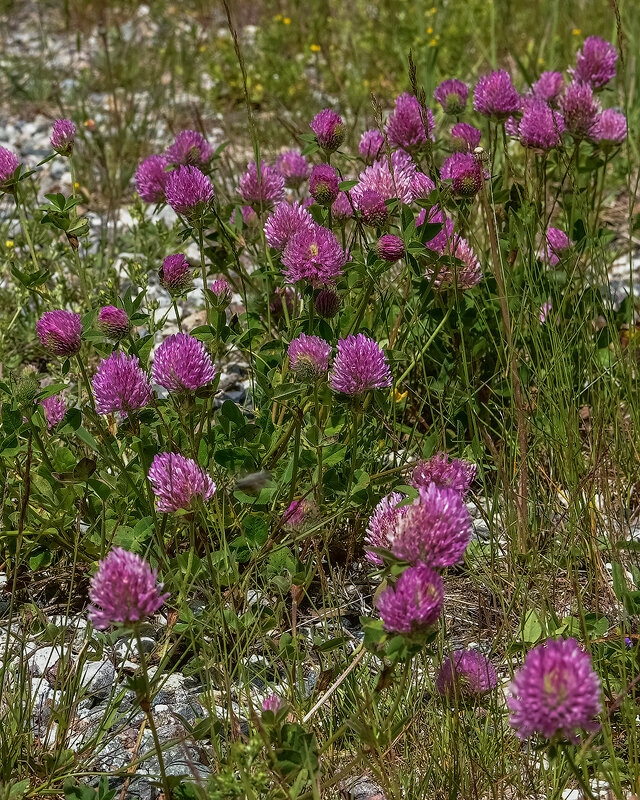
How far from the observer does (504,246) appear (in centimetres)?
240

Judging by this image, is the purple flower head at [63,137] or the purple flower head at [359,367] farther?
the purple flower head at [63,137]

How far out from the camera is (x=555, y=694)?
104 centimetres

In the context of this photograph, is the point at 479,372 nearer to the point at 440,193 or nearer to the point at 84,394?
the point at 440,193

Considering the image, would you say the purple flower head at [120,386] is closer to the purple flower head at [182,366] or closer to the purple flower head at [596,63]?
the purple flower head at [182,366]

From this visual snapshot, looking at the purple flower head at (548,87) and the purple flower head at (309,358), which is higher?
the purple flower head at (548,87)

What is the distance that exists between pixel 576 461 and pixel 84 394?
1353mm

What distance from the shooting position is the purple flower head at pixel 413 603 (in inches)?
46.3

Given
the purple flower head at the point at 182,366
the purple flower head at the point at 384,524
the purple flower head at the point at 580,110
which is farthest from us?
the purple flower head at the point at 580,110

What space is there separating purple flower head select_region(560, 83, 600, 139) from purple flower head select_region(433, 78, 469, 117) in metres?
0.28

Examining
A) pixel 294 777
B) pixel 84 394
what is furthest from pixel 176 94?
pixel 294 777

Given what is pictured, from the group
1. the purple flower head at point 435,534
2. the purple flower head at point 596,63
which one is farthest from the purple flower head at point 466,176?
the purple flower head at point 435,534

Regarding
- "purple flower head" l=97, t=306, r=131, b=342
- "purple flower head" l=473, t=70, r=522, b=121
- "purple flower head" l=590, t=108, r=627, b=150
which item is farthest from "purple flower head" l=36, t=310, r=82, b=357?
"purple flower head" l=590, t=108, r=627, b=150

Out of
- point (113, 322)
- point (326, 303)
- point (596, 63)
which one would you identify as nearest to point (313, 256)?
point (326, 303)

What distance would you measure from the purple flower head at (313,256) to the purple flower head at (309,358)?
28cm
